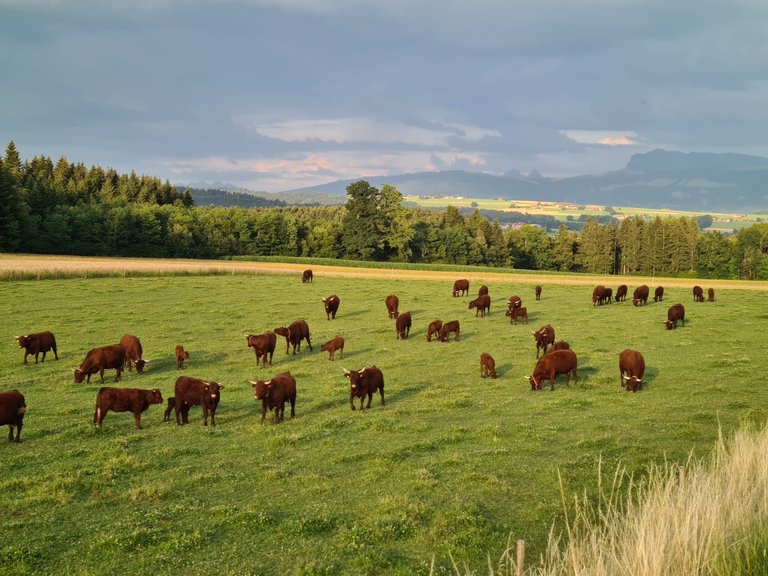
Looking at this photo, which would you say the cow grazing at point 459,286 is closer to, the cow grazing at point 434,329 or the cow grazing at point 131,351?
the cow grazing at point 434,329

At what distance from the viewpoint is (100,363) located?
21781 millimetres

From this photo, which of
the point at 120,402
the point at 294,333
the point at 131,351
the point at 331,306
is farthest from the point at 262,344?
the point at 331,306

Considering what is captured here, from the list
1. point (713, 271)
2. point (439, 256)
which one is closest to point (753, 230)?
point (713, 271)

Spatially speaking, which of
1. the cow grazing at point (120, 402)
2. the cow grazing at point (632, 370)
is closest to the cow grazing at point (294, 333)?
the cow grazing at point (120, 402)

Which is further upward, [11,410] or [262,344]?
[262,344]

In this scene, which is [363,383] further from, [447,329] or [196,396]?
[447,329]

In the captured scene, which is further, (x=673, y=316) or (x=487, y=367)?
(x=673, y=316)

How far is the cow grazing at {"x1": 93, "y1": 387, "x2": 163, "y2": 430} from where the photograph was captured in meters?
16.0

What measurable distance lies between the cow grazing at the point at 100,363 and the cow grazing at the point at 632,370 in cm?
1885

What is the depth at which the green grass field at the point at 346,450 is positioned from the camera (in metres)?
9.10

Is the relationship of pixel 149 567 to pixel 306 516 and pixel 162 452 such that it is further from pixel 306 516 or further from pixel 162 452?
pixel 162 452

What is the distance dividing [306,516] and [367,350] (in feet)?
59.2

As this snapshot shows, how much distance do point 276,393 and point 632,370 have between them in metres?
12.5

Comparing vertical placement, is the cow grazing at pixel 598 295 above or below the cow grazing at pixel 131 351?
above
